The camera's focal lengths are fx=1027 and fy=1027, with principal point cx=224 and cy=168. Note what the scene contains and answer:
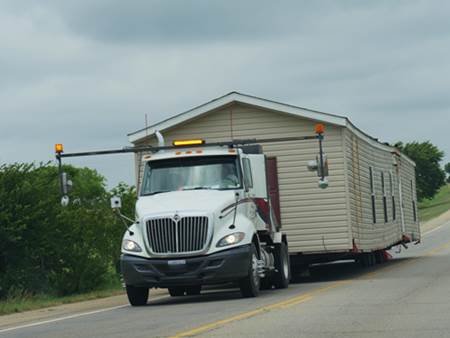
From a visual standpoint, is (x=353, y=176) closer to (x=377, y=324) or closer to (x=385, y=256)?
(x=385, y=256)

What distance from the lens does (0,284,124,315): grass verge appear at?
2006 cm

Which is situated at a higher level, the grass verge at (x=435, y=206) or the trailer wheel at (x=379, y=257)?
the grass verge at (x=435, y=206)

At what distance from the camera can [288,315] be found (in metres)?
14.3

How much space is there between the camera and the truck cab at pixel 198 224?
18.1 metres

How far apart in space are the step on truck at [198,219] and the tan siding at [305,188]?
2.80 meters

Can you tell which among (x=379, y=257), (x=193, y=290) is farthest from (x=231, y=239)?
(x=379, y=257)

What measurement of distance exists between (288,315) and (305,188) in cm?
957

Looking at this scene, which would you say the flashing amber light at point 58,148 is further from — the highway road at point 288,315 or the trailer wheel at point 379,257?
the trailer wheel at point 379,257

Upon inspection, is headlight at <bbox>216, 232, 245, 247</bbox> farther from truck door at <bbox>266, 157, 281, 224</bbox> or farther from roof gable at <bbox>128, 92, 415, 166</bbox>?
roof gable at <bbox>128, 92, 415, 166</bbox>

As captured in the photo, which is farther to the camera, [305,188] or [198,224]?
[305,188]

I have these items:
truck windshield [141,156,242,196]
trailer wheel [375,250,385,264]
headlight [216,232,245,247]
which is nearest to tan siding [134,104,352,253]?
truck windshield [141,156,242,196]

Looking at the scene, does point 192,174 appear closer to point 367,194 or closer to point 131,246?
point 131,246

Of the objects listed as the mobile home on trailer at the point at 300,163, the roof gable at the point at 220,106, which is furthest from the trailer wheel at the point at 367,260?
the roof gable at the point at 220,106

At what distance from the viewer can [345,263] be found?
33.7m
